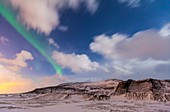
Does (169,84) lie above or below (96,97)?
above

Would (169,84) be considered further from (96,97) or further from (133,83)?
(96,97)

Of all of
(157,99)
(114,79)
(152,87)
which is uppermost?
(114,79)

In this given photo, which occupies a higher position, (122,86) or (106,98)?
(122,86)

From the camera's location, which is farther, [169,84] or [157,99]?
[169,84]

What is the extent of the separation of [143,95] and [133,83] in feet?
43.6

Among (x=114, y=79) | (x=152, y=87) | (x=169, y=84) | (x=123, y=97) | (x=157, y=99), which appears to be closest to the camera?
(x=157, y=99)

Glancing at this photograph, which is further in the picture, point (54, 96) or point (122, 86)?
point (122, 86)

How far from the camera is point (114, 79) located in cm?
13500

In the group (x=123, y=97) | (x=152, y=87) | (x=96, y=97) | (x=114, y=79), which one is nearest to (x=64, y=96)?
(x=96, y=97)

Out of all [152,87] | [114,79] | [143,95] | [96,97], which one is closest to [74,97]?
[96,97]

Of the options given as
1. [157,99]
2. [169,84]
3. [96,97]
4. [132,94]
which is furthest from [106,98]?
[169,84]

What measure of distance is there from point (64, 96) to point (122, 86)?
17911 mm

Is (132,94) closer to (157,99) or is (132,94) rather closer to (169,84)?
(157,99)

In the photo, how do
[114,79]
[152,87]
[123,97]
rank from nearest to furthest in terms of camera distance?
[123,97], [152,87], [114,79]
